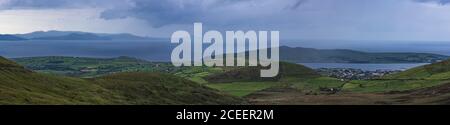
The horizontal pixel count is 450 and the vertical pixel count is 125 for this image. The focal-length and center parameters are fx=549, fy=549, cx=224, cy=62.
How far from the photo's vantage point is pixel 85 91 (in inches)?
6289

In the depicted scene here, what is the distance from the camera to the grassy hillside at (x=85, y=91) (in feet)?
429

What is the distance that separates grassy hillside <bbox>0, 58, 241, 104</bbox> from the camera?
13075 centimetres

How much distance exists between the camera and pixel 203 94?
19462cm
